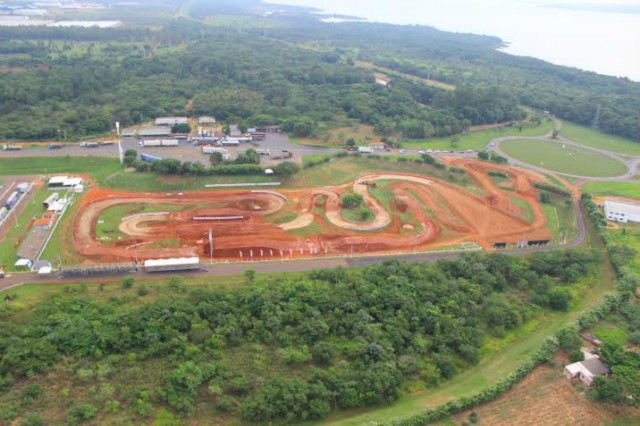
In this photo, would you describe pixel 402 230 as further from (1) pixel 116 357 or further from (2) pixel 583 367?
(1) pixel 116 357

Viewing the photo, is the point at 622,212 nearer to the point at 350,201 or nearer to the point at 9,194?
the point at 350,201

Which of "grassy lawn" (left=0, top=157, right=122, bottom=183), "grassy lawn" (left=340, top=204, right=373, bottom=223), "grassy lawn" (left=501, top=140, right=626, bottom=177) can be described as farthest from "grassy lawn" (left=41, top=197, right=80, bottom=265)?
"grassy lawn" (left=501, top=140, right=626, bottom=177)

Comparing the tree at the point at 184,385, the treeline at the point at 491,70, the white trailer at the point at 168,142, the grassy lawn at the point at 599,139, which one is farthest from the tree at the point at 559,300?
the treeline at the point at 491,70

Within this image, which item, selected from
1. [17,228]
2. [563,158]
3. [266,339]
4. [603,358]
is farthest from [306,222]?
[563,158]

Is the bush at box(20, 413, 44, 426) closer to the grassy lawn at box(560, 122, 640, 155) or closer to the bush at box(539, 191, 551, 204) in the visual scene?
the bush at box(539, 191, 551, 204)

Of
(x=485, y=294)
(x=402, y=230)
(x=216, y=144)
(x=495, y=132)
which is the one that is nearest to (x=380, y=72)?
(x=495, y=132)
